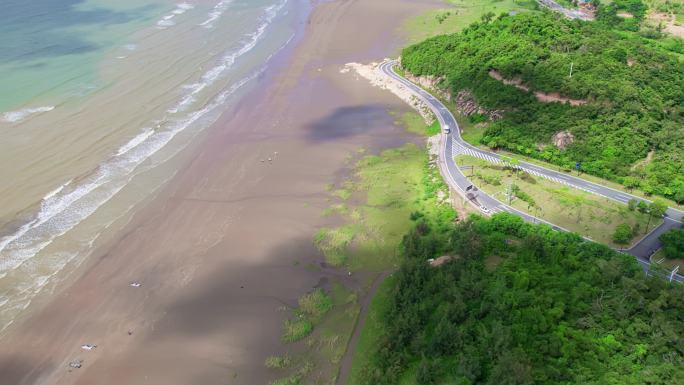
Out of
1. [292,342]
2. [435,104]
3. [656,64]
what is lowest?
[292,342]

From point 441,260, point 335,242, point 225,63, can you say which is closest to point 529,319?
point 441,260

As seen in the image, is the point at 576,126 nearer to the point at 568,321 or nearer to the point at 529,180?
the point at 529,180

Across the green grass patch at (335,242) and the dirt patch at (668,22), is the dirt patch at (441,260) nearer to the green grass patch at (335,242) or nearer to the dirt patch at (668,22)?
the green grass patch at (335,242)

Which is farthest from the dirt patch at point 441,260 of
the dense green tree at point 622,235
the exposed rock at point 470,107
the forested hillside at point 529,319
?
the exposed rock at point 470,107

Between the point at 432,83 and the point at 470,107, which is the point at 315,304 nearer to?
the point at 470,107

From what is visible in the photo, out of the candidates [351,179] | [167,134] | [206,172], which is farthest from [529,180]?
[167,134]

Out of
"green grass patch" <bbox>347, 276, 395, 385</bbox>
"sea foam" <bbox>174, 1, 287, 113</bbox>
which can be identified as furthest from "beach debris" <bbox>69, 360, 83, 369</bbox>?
"sea foam" <bbox>174, 1, 287, 113</bbox>
